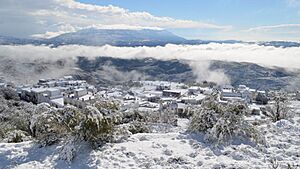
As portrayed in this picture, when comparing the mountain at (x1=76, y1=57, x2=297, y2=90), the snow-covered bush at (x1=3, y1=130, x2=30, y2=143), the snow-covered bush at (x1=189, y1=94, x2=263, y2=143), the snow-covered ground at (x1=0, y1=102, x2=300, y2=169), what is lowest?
the mountain at (x1=76, y1=57, x2=297, y2=90)

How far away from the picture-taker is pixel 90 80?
13738 cm

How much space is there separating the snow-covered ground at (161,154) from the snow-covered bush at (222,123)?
304mm

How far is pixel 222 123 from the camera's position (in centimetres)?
891

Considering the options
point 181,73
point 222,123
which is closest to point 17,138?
point 222,123

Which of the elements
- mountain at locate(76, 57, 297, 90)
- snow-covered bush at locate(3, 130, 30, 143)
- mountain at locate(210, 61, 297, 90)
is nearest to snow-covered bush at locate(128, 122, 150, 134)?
snow-covered bush at locate(3, 130, 30, 143)

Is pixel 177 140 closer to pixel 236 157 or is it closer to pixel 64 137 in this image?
pixel 236 157

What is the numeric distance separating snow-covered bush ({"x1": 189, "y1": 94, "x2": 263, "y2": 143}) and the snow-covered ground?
30 cm

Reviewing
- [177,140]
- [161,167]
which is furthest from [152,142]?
[161,167]

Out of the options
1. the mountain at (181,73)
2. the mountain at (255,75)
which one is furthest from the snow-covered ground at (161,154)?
the mountain at (255,75)

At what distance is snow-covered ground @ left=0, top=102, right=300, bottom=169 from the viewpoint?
7.35 meters

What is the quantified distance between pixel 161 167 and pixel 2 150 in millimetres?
3887

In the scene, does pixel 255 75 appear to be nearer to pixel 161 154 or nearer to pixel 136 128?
pixel 136 128

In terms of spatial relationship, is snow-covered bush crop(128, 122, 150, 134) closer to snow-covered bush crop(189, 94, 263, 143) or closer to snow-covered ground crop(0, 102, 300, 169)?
snow-covered ground crop(0, 102, 300, 169)

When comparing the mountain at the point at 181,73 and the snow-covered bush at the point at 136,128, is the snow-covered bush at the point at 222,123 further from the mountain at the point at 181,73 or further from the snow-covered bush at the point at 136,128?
the mountain at the point at 181,73
